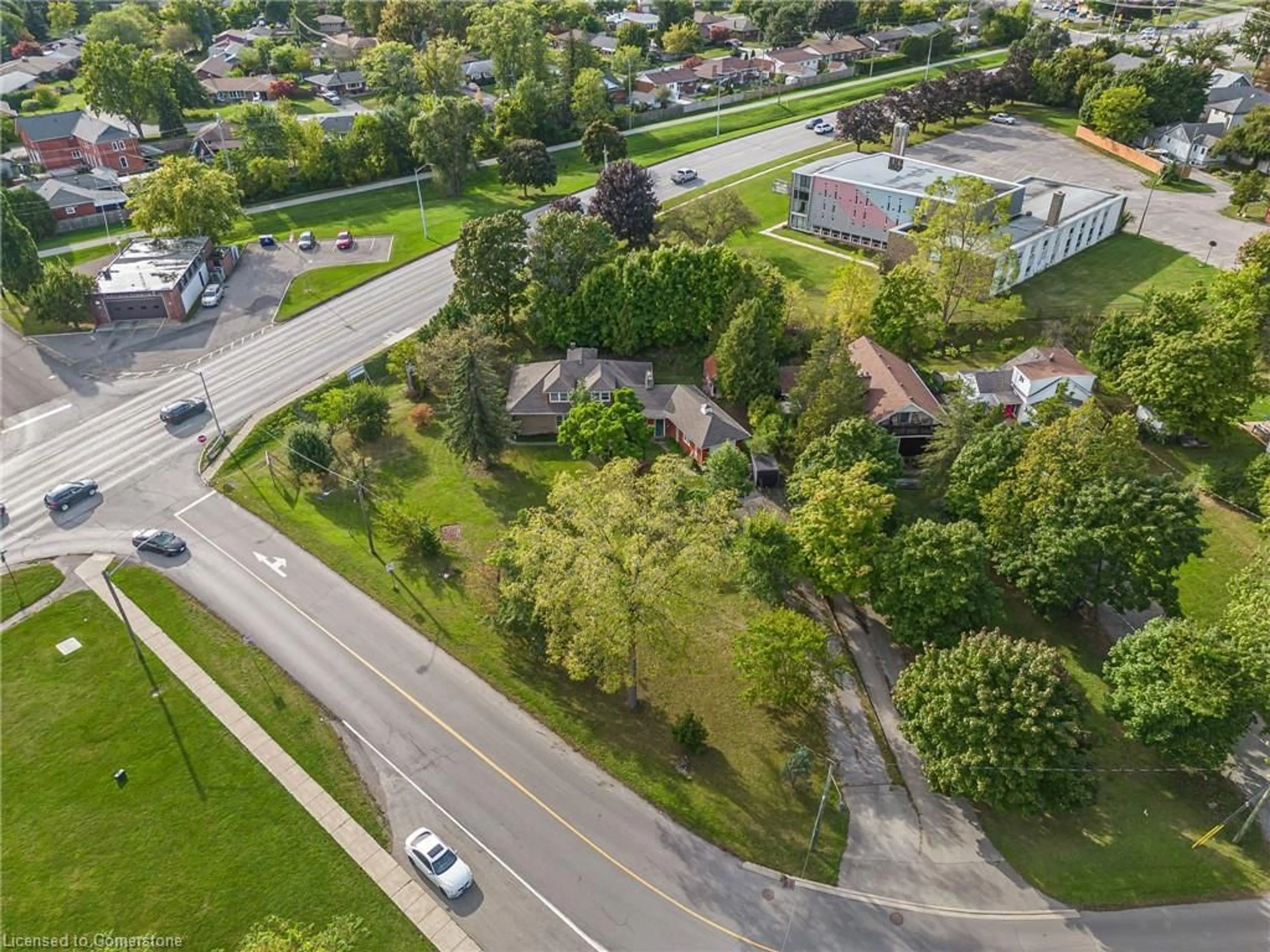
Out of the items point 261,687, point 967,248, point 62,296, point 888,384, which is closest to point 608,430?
point 888,384

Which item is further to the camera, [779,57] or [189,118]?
[779,57]

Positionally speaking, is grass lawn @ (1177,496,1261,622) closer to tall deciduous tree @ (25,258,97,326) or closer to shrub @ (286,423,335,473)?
shrub @ (286,423,335,473)

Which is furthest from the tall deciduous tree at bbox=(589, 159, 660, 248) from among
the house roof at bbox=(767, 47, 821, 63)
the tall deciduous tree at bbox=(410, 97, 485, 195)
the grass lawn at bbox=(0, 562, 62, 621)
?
the house roof at bbox=(767, 47, 821, 63)

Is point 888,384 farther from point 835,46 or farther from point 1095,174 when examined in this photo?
point 835,46

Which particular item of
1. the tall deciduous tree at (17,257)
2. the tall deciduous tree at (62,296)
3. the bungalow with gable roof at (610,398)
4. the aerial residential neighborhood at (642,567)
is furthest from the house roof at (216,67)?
the bungalow with gable roof at (610,398)

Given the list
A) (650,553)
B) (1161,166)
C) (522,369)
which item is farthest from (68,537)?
(1161,166)

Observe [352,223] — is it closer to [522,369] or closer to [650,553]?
[522,369]
